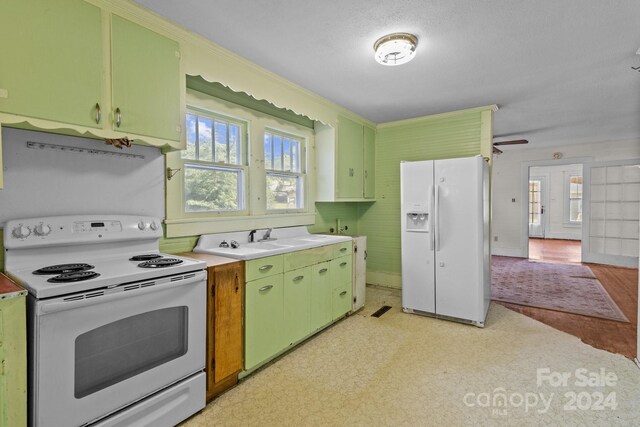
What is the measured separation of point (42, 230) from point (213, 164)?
1.29 metres

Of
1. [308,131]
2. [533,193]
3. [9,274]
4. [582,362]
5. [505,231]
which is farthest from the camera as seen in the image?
[533,193]

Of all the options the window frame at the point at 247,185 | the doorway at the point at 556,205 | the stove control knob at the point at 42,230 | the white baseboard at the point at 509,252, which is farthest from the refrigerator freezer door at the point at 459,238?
the doorway at the point at 556,205

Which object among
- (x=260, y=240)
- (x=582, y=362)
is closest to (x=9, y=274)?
(x=260, y=240)

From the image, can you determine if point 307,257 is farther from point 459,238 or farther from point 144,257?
point 459,238

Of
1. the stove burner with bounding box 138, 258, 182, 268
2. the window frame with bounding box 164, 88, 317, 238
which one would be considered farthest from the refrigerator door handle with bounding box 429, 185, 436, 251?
the stove burner with bounding box 138, 258, 182, 268

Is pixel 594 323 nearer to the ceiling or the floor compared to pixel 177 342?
nearer to the floor

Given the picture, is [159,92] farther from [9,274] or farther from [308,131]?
[308,131]

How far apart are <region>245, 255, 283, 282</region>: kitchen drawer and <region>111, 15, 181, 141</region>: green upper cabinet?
3.30ft

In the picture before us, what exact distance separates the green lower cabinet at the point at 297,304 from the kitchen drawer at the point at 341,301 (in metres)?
0.43

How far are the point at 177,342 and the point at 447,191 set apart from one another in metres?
2.83

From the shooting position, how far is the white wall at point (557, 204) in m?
9.57

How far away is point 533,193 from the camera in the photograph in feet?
33.1

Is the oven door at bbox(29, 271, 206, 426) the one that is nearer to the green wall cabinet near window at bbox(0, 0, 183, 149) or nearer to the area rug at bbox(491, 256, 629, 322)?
the green wall cabinet near window at bbox(0, 0, 183, 149)

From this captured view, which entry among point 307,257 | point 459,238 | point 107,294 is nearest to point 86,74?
point 107,294
